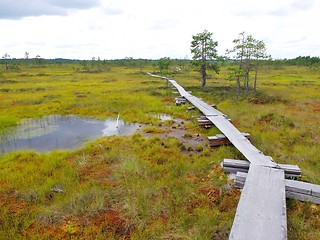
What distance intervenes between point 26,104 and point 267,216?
1901 centimetres

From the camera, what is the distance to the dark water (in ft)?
33.4

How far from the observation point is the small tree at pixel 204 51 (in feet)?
75.7

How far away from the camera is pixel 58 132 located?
11977mm

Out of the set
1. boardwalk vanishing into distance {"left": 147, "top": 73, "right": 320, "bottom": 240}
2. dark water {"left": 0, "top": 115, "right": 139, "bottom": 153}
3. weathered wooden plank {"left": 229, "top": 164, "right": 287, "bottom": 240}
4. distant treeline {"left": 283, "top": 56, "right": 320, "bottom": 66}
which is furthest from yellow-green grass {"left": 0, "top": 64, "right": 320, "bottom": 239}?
distant treeline {"left": 283, "top": 56, "right": 320, "bottom": 66}

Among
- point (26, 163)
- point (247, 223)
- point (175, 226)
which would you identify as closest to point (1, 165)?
point (26, 163)

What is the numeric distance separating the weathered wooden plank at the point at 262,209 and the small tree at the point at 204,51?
757 inches

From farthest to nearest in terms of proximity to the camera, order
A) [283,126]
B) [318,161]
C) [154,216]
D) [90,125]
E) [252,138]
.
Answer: [90,125] → [283,126] → [252,138] → [318,161] → [154,216]

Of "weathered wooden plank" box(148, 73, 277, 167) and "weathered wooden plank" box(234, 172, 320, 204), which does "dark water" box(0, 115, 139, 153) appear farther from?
"weathered wooden plank" box(234, 172, 320, 204)

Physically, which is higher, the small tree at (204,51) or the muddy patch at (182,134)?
the small tree at (204,51)

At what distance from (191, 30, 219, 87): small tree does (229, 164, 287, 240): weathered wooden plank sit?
19222 mm

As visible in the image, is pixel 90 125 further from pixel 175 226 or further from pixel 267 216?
pixel 267 216

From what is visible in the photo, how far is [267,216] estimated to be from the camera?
13.1 ft

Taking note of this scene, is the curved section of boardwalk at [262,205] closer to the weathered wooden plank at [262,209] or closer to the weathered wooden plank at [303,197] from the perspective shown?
the weathered wooden plank at [262,209]

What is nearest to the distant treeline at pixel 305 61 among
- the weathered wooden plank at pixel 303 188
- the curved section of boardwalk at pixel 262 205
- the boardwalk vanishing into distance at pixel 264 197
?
the boardwalk vanishing into distance at pixel 264 197
